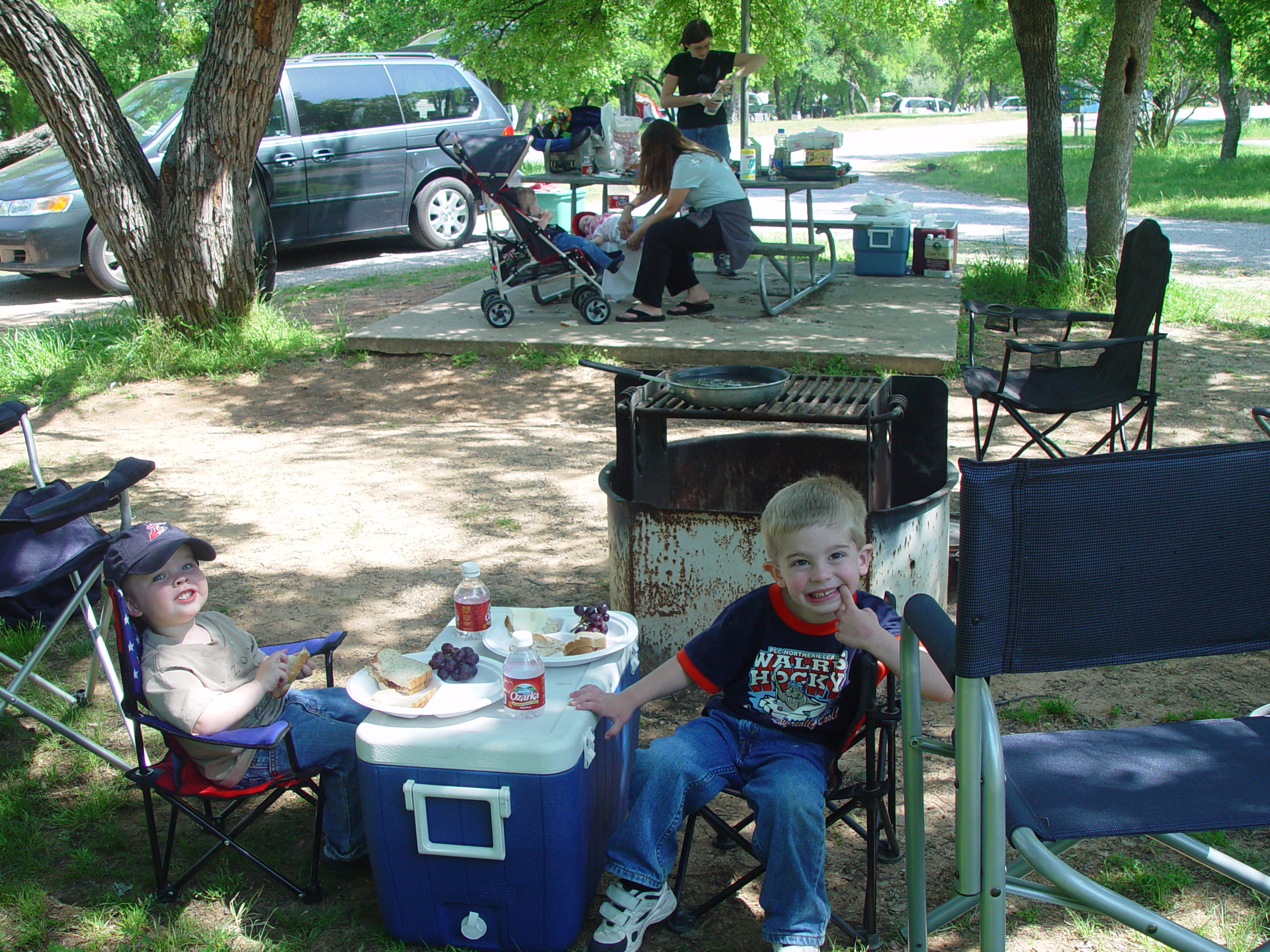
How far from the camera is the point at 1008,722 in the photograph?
304cm

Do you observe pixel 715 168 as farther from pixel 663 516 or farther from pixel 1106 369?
pixel 663 516

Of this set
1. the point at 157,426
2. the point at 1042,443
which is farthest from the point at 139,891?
the point at 157,426

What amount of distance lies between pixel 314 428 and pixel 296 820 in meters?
3.61

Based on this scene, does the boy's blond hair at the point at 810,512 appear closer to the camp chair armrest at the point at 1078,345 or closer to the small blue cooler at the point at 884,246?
the camp chair armrest at the point at 1078,345

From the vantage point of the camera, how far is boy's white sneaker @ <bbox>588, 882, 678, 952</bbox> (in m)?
2.12

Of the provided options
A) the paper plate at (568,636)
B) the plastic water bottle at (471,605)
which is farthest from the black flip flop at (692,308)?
the plastic water bottle at (471,605)

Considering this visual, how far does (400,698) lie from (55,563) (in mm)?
1606

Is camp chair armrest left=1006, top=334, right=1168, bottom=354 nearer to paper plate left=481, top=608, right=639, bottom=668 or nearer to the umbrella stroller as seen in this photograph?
paper plate left=481, top=608, right=639, bottom=668

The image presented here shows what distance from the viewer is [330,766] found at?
2355 mm

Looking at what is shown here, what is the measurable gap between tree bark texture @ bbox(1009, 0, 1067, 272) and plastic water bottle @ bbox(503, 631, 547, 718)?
6901 mm

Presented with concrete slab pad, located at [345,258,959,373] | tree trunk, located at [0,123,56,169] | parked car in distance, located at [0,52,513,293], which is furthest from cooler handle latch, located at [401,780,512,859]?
tree trunk, located at [0,123,56,169]

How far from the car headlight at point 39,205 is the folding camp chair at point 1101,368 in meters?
7.28

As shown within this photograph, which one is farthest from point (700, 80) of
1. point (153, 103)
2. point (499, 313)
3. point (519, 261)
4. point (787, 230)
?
point (153, 103)

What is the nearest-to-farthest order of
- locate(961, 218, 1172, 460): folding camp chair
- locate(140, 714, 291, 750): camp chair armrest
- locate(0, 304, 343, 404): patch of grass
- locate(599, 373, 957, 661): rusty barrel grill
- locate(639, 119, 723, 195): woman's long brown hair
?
locate(140, 714, 291, 750): camp chair armrest → locate(599, 373, 957, 661): rusty barrel grill → locate(961, 218, 1172, 460): folding camp chair → locate(0, 304, 343, 404): patch of grass → locate(639, 119, 723, 195): woman's long brown hair
